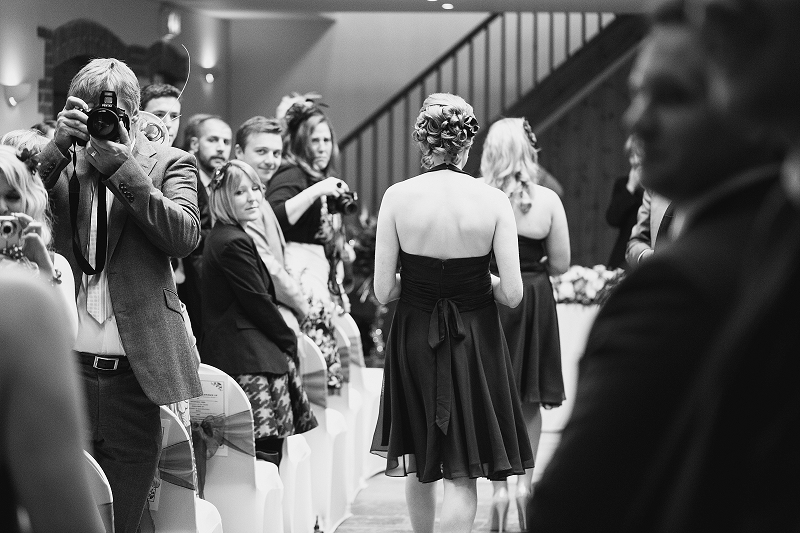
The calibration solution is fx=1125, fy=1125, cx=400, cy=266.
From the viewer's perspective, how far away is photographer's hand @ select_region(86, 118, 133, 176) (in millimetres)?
2502

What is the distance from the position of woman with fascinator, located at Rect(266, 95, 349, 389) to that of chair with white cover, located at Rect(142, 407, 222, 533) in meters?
1.41

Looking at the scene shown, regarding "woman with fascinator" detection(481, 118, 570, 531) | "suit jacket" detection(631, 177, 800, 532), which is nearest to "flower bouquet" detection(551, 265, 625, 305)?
"woman with fascinator" detection(481, 118, 570, 531)

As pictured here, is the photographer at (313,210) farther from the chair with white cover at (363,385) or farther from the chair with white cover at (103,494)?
the chair with white cover at (103,494)

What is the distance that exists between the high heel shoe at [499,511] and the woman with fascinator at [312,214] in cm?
80

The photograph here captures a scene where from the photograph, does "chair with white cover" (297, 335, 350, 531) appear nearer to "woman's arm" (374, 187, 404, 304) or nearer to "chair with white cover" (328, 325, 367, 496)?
"chair with white cover" (328, 325, 367, 496)

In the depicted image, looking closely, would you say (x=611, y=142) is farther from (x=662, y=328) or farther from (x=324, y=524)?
(x=662, y=328)

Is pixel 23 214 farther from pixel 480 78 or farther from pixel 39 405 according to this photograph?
pixel 480 78

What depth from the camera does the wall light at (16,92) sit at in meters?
7.26

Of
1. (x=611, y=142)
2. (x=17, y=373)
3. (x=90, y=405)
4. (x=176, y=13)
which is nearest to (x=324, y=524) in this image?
(x=90, y=405)

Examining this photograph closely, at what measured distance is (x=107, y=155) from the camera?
251cm

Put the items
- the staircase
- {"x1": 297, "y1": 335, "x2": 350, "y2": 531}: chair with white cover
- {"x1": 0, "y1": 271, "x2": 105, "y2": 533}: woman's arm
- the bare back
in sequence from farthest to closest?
the staircase
{"x1": 297, "y1": 335, "x2": 350, "y2": 531}: chair with white cover
the bare back
{"x1": 0, "y1": 271, "x2": 105, "y2": 533}: woman's arm

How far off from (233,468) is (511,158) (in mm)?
1797

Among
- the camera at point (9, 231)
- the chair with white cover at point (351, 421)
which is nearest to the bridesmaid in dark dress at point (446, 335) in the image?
the chair with white cover at point (351, 421)

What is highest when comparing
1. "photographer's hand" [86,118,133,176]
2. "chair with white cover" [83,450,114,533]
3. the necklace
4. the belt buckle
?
"photographer's hand" [86,118,133,176]
